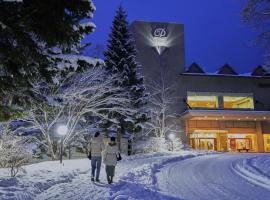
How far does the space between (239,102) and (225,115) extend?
8551 millimetres

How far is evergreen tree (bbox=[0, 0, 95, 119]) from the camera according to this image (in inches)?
229

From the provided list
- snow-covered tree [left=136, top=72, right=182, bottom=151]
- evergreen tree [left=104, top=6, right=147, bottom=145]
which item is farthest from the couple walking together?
snow-covered tree [left=136, top=72, right=182, bottom=151]

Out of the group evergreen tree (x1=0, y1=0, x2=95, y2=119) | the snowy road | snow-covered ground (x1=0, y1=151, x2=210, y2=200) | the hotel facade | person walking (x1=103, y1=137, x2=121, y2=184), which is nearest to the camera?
evergreen tree (x1=0, y1=0, x2=95, y2=119)

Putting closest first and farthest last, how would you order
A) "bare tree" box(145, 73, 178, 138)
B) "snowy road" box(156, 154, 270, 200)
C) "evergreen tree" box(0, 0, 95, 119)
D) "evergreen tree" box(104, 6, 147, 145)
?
1. "evergreen tree" box(0, 0, 95, 119)
2. "snowy road" box(156, 154, 270, 200)
3. "evergreen tree" box(104, 6, 147, 145)
4. "bare tree" box(145, 73, 178, 138)

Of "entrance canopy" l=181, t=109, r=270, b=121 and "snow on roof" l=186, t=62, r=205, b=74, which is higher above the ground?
"snow on roof" l=186, t=62, r=205, b=74

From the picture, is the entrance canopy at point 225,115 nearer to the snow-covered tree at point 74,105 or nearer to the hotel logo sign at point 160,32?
the hotel logo sign at point 160,32

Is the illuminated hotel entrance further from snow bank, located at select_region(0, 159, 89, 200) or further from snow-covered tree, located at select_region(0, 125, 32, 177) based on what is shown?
snow bank, located at select_region(0, 159, 89, 200)

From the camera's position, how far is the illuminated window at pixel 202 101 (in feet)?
156

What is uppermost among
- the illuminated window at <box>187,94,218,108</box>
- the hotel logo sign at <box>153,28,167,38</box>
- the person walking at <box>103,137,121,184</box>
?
the hotel logo sign at <box>153,28,167,38</box>

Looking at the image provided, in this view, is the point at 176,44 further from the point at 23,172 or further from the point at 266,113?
the point at 23,172

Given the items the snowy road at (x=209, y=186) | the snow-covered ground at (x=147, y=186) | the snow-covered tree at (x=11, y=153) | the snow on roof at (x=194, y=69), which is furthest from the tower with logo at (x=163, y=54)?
the snow-covered ground at (x=147, y=186)

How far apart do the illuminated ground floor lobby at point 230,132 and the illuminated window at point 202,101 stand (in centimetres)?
272

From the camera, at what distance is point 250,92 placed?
160ft

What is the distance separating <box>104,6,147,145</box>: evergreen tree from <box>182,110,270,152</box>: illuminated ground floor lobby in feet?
44.7
